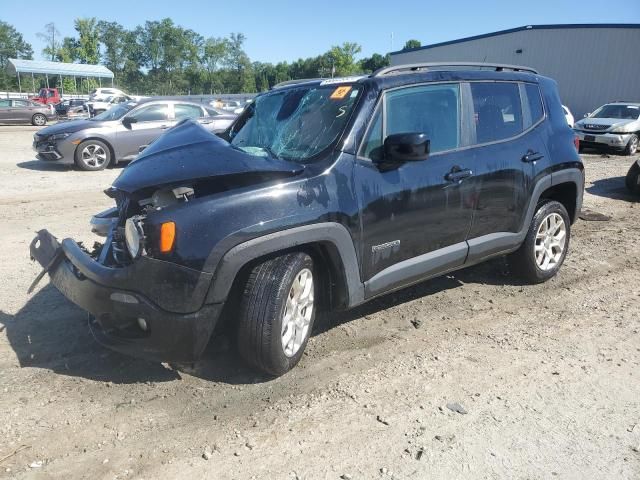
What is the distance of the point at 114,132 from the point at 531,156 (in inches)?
383

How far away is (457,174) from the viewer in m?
3.94

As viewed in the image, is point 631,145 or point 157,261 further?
point 631,145

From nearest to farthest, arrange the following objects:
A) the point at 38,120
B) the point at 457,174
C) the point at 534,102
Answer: the point at 457,174 < the point at 534,102 < the point at 38,120

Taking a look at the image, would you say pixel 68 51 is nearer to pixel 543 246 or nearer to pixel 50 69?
pixel 50 69

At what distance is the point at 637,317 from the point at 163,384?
12.2 feet

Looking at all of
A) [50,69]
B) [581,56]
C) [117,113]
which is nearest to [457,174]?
[117,113]

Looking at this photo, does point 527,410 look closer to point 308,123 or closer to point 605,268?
point 308,123

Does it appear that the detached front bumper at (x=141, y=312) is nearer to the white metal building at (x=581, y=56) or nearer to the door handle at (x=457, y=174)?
the door handle at (x=457, y=174)

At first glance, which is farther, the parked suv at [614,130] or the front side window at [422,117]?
the parked suv at [614,130]

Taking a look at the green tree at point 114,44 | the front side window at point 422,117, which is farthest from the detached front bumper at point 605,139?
the green tree at point 114,44

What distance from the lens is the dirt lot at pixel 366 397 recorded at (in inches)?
102

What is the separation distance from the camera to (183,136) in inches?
142

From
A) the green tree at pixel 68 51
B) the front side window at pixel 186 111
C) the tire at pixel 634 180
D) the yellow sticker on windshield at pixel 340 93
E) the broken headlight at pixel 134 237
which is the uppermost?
the green tree at pixel 68 51

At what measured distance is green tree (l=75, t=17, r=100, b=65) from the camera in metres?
79.0
